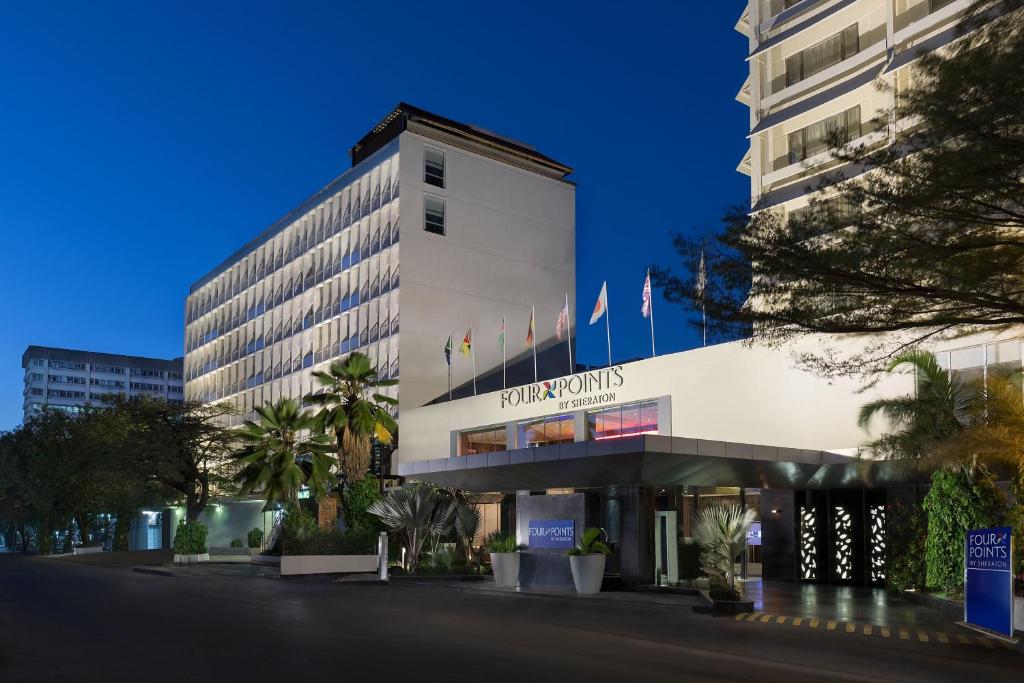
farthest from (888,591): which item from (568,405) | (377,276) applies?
(377,276)

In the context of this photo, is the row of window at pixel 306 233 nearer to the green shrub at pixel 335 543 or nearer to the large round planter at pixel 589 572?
the green shrub at pixel 335 543

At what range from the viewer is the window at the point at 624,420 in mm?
42844

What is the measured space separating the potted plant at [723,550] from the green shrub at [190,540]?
37.0 meters

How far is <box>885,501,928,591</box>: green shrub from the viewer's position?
27750 millimetres

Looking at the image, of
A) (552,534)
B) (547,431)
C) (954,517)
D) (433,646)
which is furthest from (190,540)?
(433,646)

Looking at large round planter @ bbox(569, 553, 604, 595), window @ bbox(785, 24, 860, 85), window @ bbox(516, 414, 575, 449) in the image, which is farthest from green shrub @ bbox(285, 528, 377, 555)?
window @ bbox(785, 24, 860, 85)

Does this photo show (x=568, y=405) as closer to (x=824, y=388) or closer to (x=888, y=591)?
(x=824, y=388)

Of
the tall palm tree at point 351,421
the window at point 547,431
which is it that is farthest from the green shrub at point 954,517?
the tall palm tree at point 351,421

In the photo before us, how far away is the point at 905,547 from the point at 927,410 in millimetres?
4594

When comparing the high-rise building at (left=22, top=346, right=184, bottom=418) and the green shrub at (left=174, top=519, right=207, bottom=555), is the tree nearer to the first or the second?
the green shrub at (left=174, top=519, right=207, bottom=555)

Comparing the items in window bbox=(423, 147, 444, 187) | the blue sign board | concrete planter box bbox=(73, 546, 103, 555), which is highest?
window bbox=(423, 147, 444, 187)

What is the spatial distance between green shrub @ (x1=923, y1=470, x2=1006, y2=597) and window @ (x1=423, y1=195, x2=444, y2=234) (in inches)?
1854

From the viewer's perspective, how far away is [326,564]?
142 feet

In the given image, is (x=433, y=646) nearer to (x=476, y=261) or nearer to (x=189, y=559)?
(x=189, y=559)
